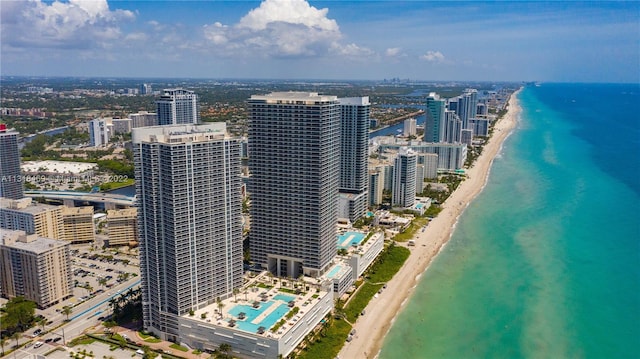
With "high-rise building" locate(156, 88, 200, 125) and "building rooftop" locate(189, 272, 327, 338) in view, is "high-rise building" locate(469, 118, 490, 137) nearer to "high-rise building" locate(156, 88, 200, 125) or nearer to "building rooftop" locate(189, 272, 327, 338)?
"high-rise building" locate(156, 88, 200, 125)

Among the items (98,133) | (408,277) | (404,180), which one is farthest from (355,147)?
(98,133)

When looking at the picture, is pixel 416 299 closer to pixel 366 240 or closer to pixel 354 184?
pixel 366 240

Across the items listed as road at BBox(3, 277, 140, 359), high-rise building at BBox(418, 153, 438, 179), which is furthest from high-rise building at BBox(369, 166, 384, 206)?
road at BBox(3, 277, 140, 359)

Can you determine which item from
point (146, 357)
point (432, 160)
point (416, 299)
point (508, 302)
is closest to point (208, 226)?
point (146, 357)

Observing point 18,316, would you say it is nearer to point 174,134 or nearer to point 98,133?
point 174,134

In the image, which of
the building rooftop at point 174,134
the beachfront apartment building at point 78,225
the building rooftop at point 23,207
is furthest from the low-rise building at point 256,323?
the beachfront apartment building at point 78,225
